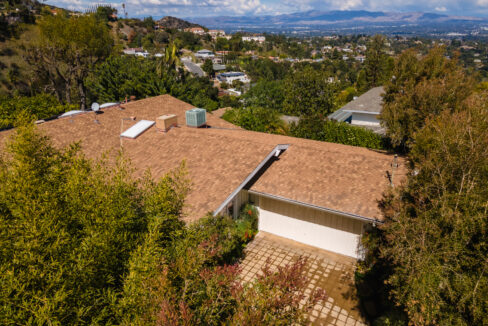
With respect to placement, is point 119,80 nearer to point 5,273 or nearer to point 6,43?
point 5,273

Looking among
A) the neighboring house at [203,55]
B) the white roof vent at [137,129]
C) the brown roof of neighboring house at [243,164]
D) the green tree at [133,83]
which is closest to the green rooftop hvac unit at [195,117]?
the brown roof of neighboring house at [243,164]

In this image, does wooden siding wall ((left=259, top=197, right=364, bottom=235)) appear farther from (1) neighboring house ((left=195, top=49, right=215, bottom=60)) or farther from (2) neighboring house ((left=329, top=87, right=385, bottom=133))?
(1) neighboring house ((left=195, top=49, right=215, bottom=60))

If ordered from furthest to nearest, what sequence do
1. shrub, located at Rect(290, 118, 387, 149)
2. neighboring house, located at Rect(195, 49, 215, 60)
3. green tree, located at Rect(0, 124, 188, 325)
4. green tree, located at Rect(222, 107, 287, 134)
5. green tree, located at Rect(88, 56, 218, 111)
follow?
neighboring house, located at Rect(195, 49, 215, 60) < green tree, located at Rect(88, 56, 218, 111) < green tree, located at Rect(222, 107, 287, 134) < shrub, located at Rect(290, 118, 387, 149) < green tree, located at Rect(0, 124, 188, 325)

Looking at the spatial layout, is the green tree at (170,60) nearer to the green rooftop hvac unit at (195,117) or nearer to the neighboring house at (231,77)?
the green rooftop hvac unit at (195,117)

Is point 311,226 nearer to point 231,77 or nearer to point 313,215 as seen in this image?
point 313,215

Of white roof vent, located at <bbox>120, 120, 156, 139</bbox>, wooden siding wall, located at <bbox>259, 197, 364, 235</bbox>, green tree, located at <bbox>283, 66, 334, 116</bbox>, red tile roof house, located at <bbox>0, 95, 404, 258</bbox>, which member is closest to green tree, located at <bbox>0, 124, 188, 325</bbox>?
red tile roof house, located at <bbox>0, 95, 404, 258</bbox>

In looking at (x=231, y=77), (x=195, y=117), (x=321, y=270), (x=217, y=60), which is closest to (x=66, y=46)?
(x=195, y=117)
